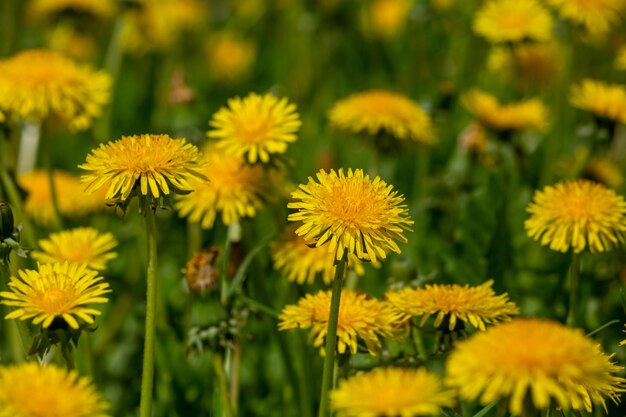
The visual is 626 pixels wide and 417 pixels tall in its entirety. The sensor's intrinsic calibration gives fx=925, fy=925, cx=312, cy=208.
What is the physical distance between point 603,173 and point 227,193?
1.04 meters

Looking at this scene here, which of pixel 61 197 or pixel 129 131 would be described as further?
pixel 129 131

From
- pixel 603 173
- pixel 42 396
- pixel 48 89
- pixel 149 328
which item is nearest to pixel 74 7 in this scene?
pixel 48 89

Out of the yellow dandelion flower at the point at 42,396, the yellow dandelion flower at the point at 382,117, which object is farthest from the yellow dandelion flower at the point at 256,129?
the yellow dandelion flower at the point at 42,396

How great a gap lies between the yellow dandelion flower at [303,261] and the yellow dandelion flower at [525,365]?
1.95ft

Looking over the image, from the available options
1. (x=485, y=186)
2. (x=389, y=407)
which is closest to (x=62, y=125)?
(x=485, y=186)

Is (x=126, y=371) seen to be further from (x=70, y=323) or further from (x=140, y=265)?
(x=70, y=323)

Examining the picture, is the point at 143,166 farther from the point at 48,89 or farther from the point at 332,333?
the point at 48,89

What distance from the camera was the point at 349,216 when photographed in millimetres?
1182

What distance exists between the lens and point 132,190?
4.14 ft

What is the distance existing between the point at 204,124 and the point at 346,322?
1.48 m

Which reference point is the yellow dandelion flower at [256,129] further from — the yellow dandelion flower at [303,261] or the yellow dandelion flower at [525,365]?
the yellow dandelion flower at [525,365]

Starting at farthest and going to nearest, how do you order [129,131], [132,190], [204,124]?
[129,131]
[204,124]
[132,190]

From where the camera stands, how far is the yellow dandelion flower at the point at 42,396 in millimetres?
919

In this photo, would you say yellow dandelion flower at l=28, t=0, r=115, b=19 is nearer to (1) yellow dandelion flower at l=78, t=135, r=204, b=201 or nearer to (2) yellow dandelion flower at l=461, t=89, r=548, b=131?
(2) yellow dandelion flower at l=461, t=89, r=548, b=131
